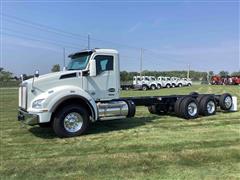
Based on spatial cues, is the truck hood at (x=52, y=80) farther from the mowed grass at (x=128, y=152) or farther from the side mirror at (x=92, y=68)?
the mowed grass at (x=128, y=152)

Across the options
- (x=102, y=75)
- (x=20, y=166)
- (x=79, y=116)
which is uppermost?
(x=102, y=75)

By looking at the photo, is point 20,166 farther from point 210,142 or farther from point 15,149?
point 210,142

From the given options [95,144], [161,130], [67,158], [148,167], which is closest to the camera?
[148,167]

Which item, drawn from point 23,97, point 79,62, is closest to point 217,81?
point 79,62

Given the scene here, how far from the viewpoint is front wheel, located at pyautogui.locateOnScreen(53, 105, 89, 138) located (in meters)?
10.1

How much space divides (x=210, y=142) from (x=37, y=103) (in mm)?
4789

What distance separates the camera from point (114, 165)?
7043 mm

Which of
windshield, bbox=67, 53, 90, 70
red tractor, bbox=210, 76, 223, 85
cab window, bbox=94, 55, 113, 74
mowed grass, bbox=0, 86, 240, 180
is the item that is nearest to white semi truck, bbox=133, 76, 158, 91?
red tractor, bbox=210, 76, 223, 85

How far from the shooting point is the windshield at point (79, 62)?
1121cm

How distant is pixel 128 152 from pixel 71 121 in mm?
2957

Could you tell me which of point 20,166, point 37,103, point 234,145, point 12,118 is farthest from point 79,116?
point 12,118

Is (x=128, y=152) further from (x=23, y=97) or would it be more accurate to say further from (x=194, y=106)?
(x=194, y=106)

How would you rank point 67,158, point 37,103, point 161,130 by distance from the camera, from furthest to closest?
point 161,130 < point 37,103 < point 67,158

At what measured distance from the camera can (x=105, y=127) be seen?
1199 cm
